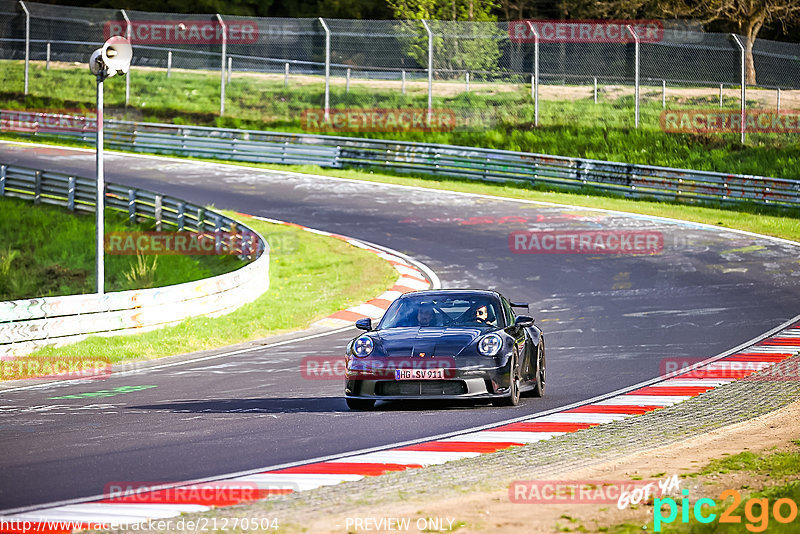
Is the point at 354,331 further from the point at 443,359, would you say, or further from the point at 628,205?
the point at 628,205

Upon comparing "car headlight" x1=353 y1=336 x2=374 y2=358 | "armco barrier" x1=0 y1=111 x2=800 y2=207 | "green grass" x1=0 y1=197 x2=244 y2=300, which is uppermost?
"armco barrier" x1=0 y1=111 x2=800 y2=207

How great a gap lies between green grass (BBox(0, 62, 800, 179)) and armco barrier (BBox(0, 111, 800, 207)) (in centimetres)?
203

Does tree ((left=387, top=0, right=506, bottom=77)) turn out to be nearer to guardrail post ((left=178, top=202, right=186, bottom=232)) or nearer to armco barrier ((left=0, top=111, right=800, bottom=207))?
armco barrier ((left=0, top=111, right=800, bottom=207))

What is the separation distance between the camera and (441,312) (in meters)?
12.0

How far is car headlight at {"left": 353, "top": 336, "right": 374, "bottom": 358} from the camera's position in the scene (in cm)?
1109

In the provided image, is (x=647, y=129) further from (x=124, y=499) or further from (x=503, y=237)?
(x=124, y=499)

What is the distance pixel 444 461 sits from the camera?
28.0 ft

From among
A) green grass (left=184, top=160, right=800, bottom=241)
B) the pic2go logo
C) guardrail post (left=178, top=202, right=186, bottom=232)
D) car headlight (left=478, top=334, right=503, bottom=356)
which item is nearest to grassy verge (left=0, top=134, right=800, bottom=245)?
green grass (left=184, top=160, right=800, bottom=241)

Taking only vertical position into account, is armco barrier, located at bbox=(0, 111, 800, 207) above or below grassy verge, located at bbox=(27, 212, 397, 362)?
above

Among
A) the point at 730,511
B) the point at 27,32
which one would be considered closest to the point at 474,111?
the point at 27,32

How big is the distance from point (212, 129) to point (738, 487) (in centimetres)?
3394

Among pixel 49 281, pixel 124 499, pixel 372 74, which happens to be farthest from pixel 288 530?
pixel 372 74

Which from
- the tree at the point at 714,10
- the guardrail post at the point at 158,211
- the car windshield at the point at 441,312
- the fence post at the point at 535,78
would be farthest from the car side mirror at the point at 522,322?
the tree at the point at 714,10

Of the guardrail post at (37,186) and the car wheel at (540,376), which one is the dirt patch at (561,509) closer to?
the car wheel at (540,376)
